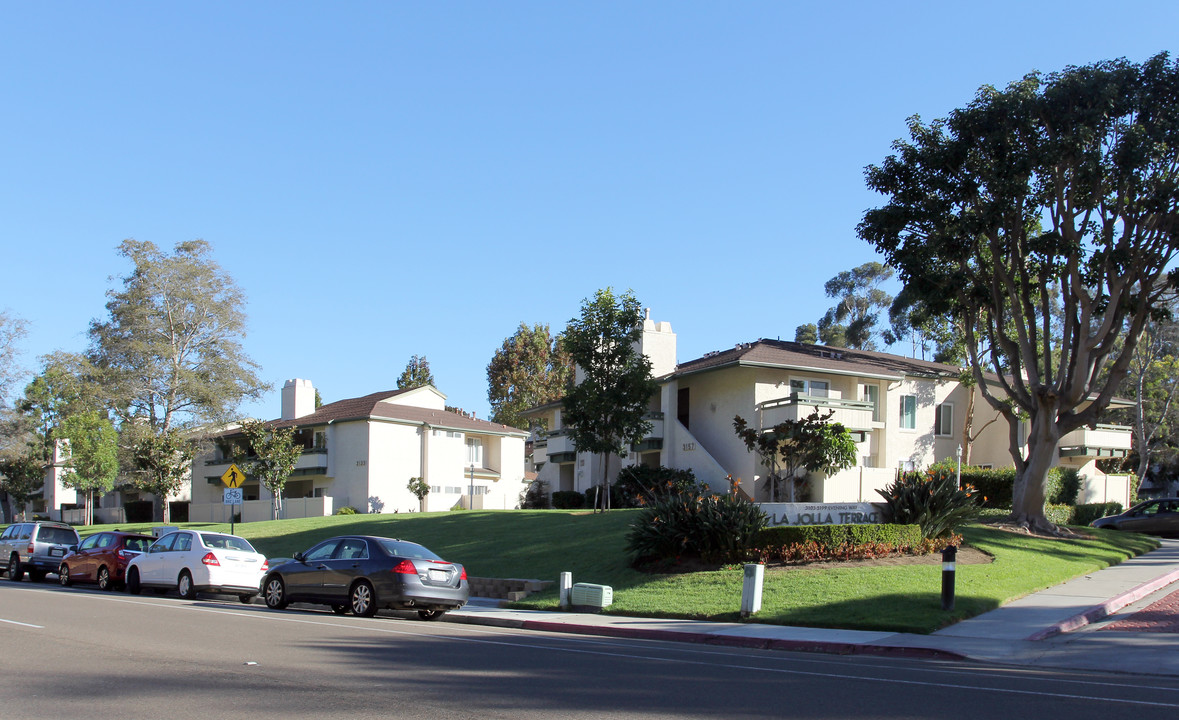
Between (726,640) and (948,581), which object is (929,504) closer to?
(948,581)

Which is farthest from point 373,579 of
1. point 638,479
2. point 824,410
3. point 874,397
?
point 874,397

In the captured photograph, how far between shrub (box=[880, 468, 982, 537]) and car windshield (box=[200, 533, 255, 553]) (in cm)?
1496

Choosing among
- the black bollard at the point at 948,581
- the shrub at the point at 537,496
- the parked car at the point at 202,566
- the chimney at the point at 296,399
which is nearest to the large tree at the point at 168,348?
the chimney at the point at 296,399

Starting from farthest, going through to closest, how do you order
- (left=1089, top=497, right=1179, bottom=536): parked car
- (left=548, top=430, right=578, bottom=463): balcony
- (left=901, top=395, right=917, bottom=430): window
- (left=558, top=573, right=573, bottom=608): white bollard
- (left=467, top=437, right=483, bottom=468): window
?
(left=467, top=437, right=483, bottom=468): window → (left=548, top=430, right=578, bottom=463): balcony → (left=901, top=395, right=917, bottom=430): window → (left=1089, top=497, right=1179, bottom=536): parked car → (left=558, top=573, right=573, bottom=608): white bollard

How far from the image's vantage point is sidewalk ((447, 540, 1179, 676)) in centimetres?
1272

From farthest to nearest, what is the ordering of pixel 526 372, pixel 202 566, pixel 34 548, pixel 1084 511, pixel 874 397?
pixel 526 372 < pixel 874 397 < pixel 1084 511 < pixel 34 548 < pixel 202 566

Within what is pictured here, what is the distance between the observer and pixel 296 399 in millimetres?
57969

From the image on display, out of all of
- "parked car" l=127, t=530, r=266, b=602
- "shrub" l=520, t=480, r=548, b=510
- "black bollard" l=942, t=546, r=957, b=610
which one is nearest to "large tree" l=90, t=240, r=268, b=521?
"shrub" l=520, t=480, r=548, b=510

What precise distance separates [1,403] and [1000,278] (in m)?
51.0

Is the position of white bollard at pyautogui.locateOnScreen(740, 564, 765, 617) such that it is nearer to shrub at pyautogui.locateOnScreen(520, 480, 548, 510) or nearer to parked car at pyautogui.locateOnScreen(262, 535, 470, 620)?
parked car at pyautogui.locateOnScreen(262, 535, 470, 620)

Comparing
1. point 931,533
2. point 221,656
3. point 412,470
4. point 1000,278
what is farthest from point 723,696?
point 412,470

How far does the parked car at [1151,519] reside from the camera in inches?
1287

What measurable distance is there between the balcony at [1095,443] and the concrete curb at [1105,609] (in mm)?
25153

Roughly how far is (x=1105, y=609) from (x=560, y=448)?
32.3m
